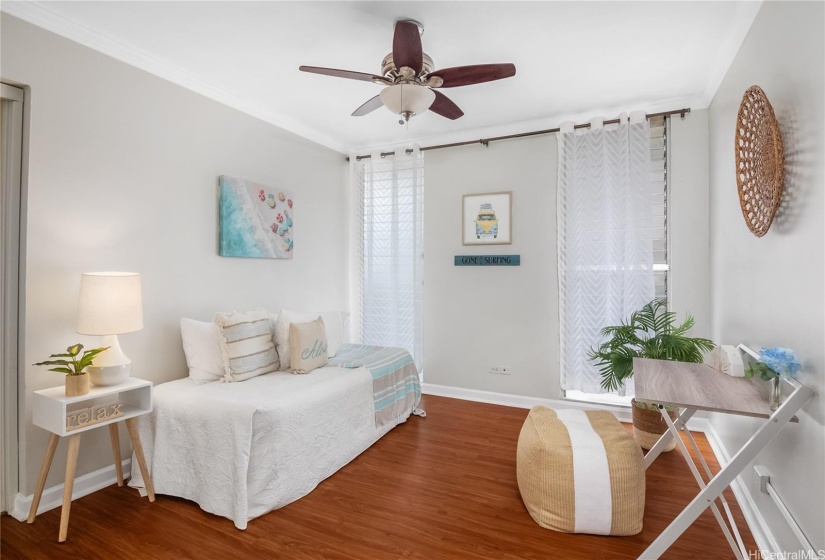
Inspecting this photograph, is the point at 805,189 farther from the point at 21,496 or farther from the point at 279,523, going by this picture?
the point at 21,496

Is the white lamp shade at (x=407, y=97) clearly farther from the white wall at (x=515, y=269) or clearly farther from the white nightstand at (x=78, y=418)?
the white nightstand at (x=78, y=418)

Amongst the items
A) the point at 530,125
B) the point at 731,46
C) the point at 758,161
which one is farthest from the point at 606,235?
the point at 758,161

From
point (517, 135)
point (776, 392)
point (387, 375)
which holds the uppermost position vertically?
point (517, 135)

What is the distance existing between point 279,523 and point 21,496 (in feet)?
4.46

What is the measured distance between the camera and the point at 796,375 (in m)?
1.58

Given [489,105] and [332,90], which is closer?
[332,90]

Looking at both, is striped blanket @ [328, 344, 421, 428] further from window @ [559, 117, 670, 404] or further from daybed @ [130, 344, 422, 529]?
window @ [559, 117, 670, 404]

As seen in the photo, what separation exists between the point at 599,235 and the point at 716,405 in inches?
91.4

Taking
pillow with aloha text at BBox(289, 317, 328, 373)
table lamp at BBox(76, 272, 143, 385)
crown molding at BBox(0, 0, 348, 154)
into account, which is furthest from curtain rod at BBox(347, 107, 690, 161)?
table lamp at BBox(76, 272, 143, 385)

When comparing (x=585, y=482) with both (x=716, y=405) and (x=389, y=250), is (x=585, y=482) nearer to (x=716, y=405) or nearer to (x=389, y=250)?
(x=716, y=405)

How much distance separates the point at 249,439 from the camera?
210 cm

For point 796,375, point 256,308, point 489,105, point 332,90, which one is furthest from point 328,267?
point 796,375

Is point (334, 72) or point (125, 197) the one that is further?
point (125, 197)

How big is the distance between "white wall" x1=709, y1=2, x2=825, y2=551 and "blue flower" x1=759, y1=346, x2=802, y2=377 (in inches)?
1.8
